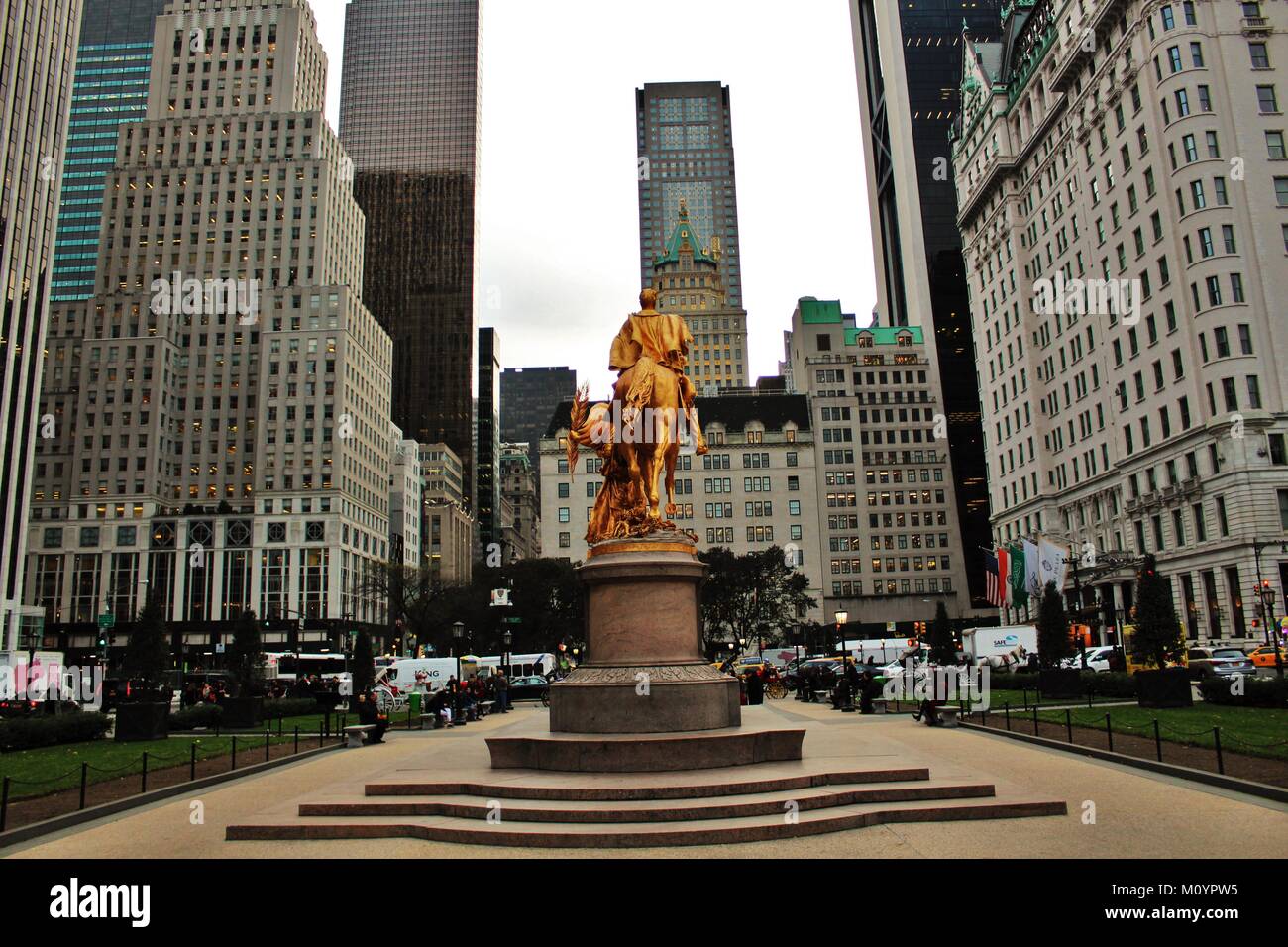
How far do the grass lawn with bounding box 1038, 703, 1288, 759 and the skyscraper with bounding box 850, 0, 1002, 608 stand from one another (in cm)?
10081

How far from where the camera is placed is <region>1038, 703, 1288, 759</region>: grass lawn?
1740 cm

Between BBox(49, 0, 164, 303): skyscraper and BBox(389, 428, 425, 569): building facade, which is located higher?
BBox(49, 0, 164, 303): skyscraper

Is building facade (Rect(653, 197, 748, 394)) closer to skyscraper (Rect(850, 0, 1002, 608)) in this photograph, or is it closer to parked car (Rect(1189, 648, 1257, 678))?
skyscraper (Rect(850, 0, 1002, 608))

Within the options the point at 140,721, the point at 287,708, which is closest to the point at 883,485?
the point at 287,708

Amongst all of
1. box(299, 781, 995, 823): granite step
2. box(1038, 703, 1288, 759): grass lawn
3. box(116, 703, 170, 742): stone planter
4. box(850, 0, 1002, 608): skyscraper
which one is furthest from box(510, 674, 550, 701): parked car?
box(850, 0, 1002, 608): skyscraper

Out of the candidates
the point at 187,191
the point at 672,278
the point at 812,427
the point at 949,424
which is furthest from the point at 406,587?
the point at 672,278

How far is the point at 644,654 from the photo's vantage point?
1536cm

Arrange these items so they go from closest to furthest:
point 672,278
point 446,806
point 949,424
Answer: point 446,806
point 949,424
point 672,278
